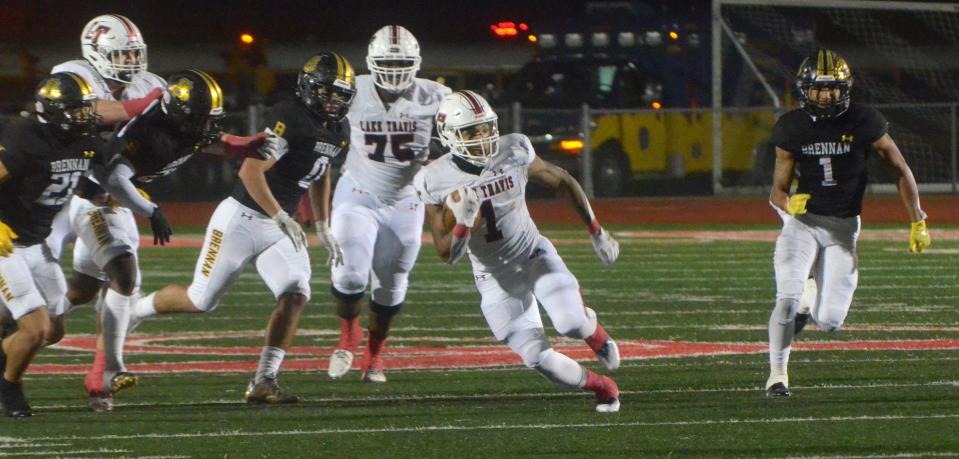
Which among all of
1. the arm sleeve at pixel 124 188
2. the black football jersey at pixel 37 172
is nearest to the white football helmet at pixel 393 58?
the arm sleeve at pixel 124 188

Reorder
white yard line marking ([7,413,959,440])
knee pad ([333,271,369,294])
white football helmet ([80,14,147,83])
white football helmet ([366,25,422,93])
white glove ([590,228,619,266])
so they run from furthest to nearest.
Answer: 1. white football helmet ([366,25,422,93])
2. knee pad ([333,271,369,294])
3. white football helmet ([80,14,147,83])
4. white glove ([590,228,619,266])
5. white yard line marking ([7,413,959,440])

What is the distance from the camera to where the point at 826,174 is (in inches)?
295

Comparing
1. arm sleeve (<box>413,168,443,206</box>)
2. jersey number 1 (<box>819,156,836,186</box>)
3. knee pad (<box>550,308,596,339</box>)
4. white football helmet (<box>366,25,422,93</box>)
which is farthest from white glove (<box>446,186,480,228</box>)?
white football helmet (<box>366,25,422,93</box>)

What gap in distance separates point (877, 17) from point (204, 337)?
15.0 m

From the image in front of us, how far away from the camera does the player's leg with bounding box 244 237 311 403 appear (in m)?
7.21

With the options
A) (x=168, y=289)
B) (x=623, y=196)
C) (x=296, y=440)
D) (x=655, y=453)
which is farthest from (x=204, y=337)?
(x=623, y=196)

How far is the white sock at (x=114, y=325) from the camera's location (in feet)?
24.1

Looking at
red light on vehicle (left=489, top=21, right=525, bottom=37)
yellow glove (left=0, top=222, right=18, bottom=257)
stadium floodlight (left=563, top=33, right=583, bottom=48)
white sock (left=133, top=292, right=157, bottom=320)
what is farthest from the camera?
red light on vehicle (left=489, top=21, right=525, bottom=37)

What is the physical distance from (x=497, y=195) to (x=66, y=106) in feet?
5.60

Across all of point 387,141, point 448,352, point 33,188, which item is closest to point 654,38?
point 448,352

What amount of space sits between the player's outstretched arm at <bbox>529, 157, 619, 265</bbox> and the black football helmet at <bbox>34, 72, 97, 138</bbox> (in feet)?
5.81

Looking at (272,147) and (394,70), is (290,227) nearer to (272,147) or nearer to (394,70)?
(272,147)

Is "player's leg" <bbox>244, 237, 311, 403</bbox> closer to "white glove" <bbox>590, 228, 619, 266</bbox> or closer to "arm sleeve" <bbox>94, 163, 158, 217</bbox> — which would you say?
"arm sleeve" <bbox>94, 163, 158, 217</bbox>

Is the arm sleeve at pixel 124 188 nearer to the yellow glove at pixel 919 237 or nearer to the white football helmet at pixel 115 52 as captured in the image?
the white football helmet at pixel 115 52
